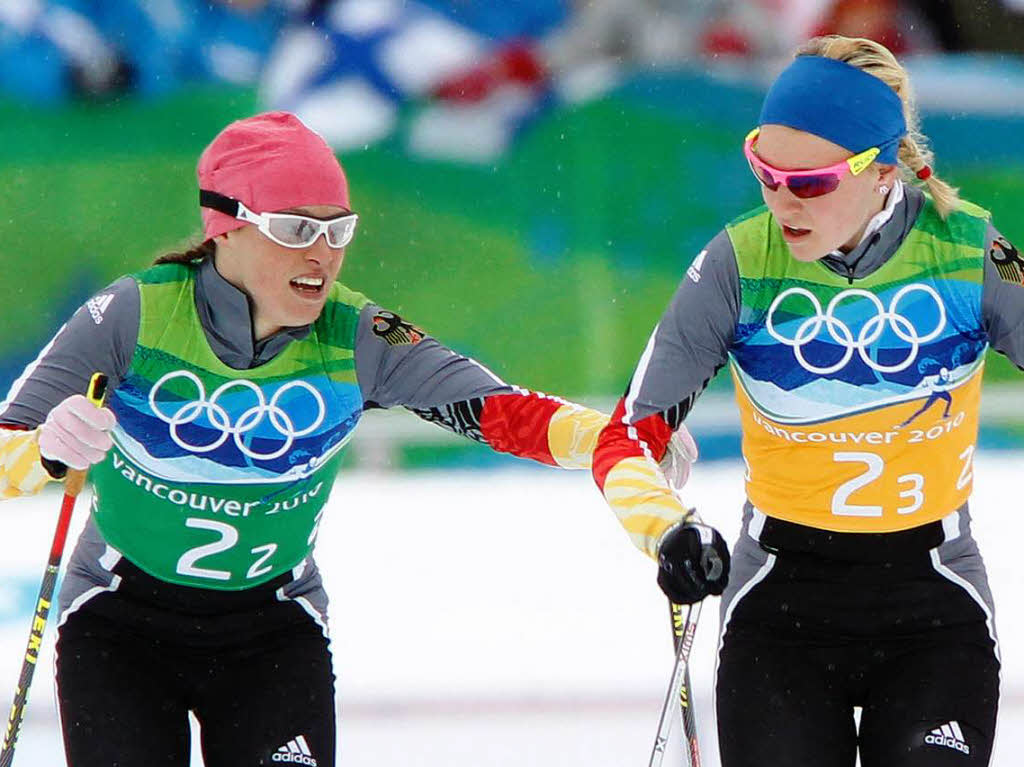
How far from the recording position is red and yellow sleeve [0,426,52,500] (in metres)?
2.80

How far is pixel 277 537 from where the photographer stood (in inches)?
118

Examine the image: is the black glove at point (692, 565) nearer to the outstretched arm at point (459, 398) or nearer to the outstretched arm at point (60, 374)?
the outstretched arm at point (459, 398)

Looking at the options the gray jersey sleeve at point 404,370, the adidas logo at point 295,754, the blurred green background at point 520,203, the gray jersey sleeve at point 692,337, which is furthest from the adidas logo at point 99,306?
the blurred green background at point 520,203

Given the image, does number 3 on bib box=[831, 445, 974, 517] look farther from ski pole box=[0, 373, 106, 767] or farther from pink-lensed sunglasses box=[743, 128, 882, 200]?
ski pole box=[0, 373, 106, 767]

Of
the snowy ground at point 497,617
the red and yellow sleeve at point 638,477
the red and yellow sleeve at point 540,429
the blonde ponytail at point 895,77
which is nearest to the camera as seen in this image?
the red and yellow sleeve at point 638,477

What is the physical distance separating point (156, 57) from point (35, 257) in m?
1.05

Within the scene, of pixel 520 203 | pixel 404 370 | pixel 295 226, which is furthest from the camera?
pixel 520 203

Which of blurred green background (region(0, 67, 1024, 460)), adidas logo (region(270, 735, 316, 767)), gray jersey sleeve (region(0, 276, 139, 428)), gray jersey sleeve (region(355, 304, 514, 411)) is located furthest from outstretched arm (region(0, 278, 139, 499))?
blurred green background (region(0, 67, 1024, 460))

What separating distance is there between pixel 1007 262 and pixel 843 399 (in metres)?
0.36

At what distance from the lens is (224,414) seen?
2924 millimetres

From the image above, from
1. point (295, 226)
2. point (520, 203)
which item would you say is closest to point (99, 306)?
point (295, 226)

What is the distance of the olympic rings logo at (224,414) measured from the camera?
2924 mm

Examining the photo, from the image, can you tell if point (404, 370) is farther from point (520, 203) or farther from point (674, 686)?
point (520, 203)

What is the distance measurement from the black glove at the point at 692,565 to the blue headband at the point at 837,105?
2.27 feet
